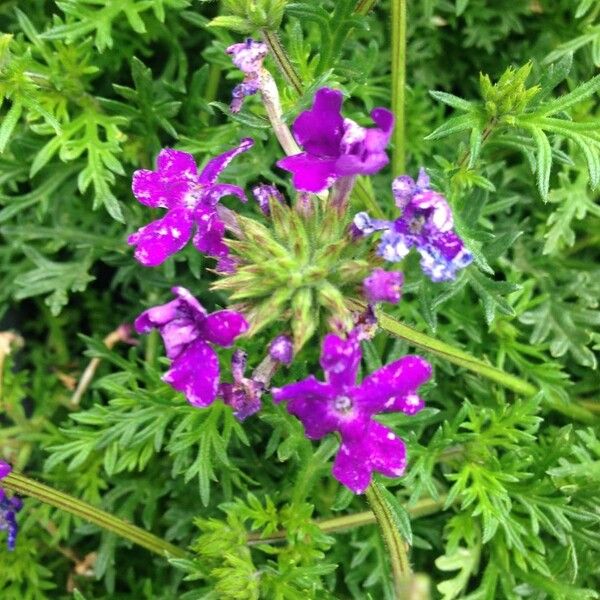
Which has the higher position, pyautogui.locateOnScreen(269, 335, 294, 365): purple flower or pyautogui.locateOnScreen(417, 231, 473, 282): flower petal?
pyautogui.locateOnScreen(417, 231, 473, 282): flower petal

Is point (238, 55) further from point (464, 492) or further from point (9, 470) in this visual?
point (464, 492)

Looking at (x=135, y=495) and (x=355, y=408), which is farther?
(x=135, y=495)

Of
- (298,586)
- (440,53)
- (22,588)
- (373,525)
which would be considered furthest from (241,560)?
(440,53)

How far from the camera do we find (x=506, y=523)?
256cm

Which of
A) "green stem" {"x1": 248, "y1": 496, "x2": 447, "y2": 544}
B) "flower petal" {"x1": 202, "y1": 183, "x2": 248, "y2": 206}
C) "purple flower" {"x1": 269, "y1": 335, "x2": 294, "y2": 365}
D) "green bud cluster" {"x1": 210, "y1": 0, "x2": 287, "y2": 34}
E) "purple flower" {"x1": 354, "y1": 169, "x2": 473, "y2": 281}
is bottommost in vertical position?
"green stem" {"x1": 248, "y1": 496, "x2": 447, "y2": 544}

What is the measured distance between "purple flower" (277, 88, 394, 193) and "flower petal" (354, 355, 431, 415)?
43 centimetres

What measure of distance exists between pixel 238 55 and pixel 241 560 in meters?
1.42

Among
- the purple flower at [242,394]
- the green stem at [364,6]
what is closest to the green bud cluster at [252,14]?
the green stem at [364,6]

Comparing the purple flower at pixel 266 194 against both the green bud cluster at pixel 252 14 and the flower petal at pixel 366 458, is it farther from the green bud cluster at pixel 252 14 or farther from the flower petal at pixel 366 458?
the flower petal at pixel 366 458

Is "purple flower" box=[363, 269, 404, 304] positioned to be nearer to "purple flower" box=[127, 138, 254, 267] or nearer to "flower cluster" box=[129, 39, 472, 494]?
"flower cluster" box=[129, 39, 472, 494]

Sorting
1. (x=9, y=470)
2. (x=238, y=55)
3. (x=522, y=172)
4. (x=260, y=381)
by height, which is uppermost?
(x=238, y=55)

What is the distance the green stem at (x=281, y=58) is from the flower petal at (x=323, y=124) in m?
0.38

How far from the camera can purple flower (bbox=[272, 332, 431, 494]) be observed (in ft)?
5.82

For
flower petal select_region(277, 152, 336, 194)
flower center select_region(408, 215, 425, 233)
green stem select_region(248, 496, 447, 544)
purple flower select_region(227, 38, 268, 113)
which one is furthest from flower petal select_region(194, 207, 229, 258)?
green stem select_region(248, 496, 447, 544)
